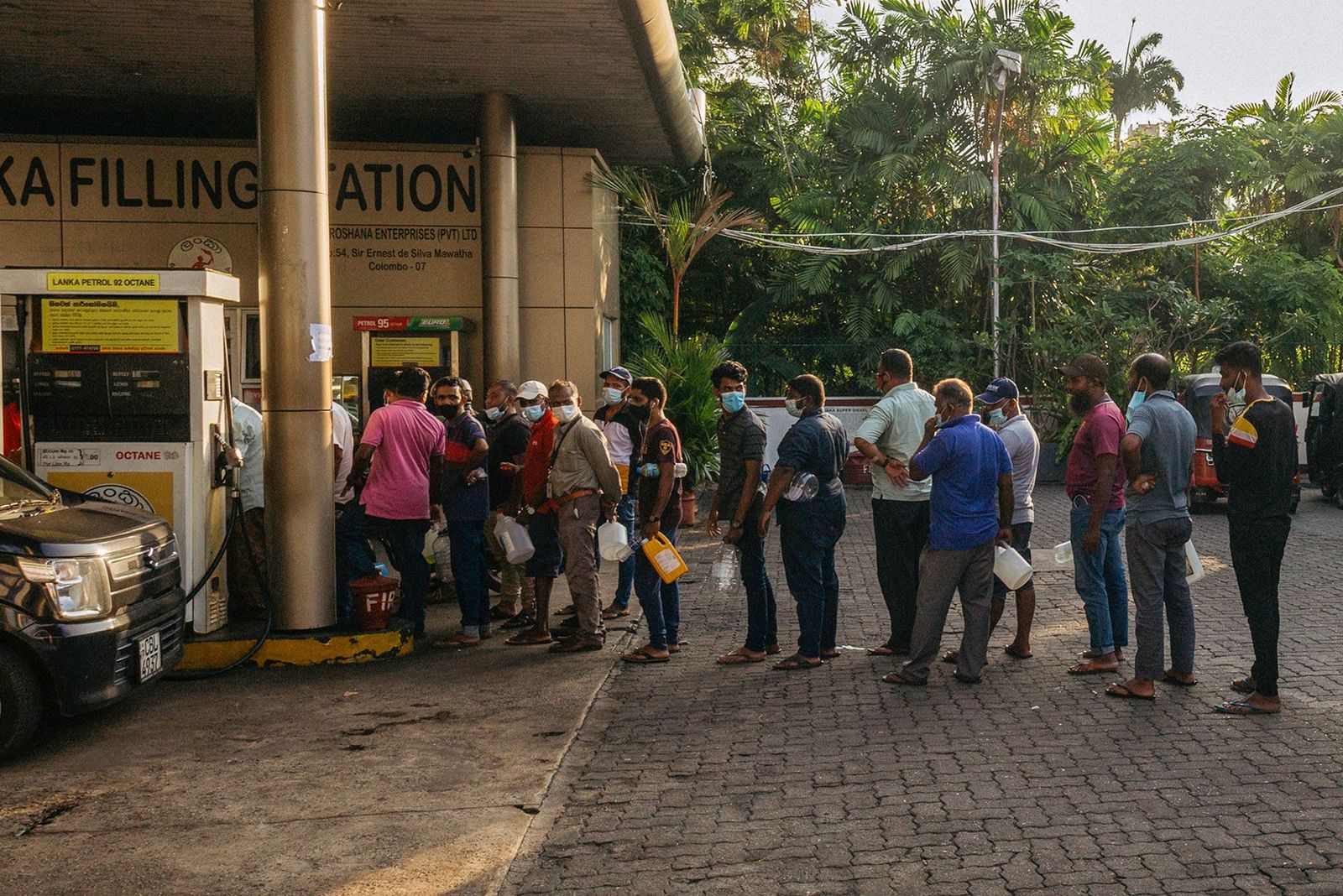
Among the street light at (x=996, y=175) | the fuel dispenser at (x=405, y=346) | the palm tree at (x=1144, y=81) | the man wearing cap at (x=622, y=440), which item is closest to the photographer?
the man wearing cap at (x=622, y=440)

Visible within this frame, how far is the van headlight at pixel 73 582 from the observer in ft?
20.0

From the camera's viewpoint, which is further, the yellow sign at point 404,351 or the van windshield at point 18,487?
the yellow sign at point 404,351

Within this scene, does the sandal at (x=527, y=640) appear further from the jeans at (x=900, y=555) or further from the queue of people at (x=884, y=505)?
the jeans at (x=900, y=555)

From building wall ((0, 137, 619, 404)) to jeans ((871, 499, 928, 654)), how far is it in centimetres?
A: 723

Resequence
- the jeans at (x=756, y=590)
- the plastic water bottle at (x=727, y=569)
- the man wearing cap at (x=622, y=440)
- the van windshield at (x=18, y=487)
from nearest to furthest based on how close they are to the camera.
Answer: the van windshield at (x=18, y=487) → the jeans at (x=756, y=590) → the plastic water bottle at (x=727, y=569) → the man wearing cap at (x=622, y=440)

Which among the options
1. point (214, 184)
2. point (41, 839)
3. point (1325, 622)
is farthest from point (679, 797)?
point (214, 184)

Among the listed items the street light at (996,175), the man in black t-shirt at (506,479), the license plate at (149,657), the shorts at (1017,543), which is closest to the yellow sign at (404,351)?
A: the man in black t-shirt at (506,479)

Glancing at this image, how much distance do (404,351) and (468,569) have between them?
216 inches

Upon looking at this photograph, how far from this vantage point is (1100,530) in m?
7.50

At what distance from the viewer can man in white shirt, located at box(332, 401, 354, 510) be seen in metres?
9.41

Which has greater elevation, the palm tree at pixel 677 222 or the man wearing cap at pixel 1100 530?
the palm tree at pixel 677 222

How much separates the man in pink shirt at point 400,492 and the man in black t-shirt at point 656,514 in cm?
144

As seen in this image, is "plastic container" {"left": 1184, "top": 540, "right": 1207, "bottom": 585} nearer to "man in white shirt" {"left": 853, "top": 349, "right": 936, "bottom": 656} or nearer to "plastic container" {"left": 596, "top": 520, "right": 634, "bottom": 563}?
"man in white shirt" {"left": 853, "top": 349, "right": 936, "bottom": 656}

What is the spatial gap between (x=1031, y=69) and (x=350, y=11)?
15.3 meters
